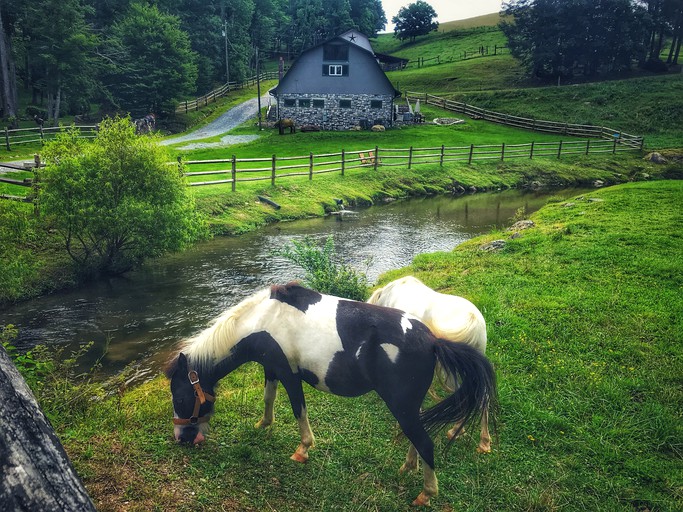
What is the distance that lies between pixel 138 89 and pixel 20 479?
4334 cm

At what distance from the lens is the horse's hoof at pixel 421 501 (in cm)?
469

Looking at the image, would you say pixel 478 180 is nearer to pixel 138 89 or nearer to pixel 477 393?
pixel 477 393

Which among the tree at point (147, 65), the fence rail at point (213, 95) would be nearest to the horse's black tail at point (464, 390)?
the tree at point (147, 65)

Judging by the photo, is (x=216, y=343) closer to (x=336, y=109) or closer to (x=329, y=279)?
(x=329, y=279)

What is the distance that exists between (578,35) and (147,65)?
141 feet

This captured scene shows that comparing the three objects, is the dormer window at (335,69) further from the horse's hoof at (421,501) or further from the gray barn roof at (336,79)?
the horse's hoof at (421,501)

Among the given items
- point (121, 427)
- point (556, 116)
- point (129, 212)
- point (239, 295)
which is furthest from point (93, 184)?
point (556, 116)

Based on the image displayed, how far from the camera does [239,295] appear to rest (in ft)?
38.9

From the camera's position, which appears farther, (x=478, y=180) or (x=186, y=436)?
(x=478, y=180)

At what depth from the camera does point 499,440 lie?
5590 mm

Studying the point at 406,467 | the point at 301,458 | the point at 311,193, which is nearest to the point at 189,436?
the point at 301,458

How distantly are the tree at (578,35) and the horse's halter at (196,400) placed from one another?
56413 millimetres

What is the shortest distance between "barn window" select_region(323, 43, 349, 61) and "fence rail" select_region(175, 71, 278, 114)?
6.32m

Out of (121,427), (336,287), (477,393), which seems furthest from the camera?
(336,287)
